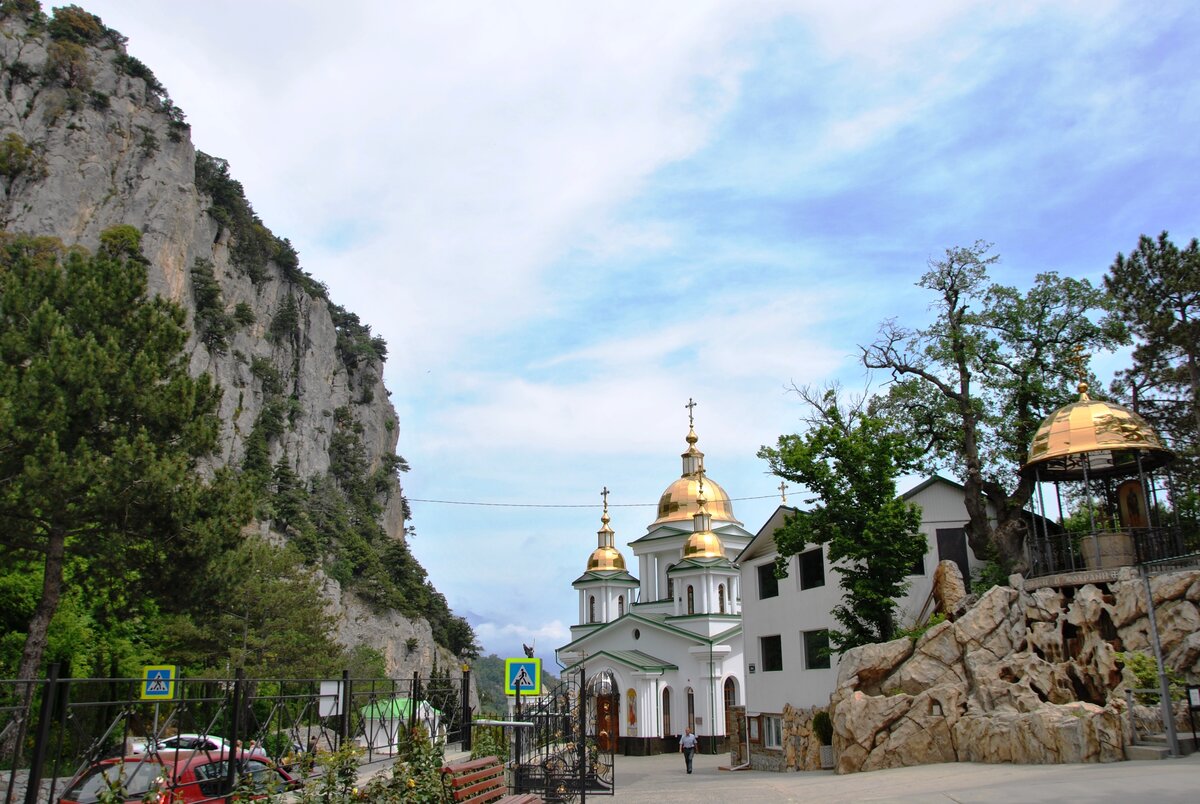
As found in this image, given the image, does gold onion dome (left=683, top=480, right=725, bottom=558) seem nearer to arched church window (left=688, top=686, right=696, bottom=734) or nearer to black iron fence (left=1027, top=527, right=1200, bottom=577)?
arched church window (left=688, top=686, right=696, bottom=734)

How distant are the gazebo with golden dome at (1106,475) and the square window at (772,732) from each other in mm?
11148

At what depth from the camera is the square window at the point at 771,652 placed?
30258mm

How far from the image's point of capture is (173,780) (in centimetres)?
888

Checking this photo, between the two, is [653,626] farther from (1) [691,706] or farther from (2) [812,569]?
(2) [812,569]

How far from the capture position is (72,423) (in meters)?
19.4

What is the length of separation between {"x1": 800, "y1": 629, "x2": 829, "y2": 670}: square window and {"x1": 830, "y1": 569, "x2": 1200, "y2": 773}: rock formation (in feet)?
18.9

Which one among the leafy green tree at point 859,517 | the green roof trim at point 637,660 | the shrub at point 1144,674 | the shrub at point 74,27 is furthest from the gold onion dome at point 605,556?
the shrub at point 74,27

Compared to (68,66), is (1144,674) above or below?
below

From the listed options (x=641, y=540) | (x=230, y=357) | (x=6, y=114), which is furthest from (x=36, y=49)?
(x=641, y=540)

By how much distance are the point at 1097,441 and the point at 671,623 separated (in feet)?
93.8

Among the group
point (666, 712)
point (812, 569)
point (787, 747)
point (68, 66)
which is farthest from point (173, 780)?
point (68, 66)

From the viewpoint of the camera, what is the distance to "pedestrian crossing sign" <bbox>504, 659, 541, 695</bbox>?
13.7m

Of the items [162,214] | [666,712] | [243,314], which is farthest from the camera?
[243,314]

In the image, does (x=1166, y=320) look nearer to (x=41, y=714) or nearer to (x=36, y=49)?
(x=41, y=714)
